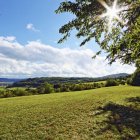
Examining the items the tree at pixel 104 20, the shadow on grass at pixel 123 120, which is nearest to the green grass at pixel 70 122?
the shadow on grass at pixel 123 120

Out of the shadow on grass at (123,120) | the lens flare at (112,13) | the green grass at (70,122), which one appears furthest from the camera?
the shadow on grass at (123,120)

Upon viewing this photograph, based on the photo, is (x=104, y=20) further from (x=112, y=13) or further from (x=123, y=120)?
(x=123, y=120)

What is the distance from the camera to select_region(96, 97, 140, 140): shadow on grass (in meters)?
20.1

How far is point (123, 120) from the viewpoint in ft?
77.7

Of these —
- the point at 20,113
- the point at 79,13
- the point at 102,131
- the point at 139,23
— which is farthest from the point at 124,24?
the point at 20,113

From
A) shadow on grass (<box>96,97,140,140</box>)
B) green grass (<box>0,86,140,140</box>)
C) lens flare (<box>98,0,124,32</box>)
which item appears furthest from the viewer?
shadow on grass (<box>96,97,140,140</box>)

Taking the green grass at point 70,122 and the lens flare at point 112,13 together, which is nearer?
the lens flare at point 112,13

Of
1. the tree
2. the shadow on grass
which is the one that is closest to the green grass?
the shadow on grass

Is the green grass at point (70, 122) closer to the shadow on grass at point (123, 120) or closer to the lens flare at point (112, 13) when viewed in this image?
the shadow on grass at point (123, 120)

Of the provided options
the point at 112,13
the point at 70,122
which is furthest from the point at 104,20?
the point at 70,122

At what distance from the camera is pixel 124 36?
15.3 m

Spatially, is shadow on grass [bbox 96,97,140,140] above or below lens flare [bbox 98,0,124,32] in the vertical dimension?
below

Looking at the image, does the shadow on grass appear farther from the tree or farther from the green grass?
the tree

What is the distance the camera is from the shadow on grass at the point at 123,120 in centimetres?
2006
